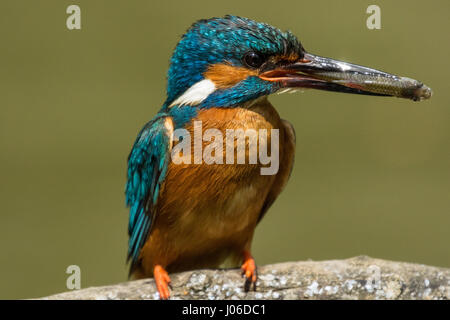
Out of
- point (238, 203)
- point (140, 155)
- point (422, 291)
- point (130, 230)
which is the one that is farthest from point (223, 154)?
point (422, 291)

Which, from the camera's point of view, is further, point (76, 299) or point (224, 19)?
point (224, 19)

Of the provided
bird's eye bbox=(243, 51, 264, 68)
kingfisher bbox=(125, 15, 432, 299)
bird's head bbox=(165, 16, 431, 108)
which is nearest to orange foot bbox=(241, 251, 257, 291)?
kingfisher bbox=(125, 15, 432, 299)

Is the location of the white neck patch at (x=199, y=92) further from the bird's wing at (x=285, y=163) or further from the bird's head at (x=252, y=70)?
the bird's wing at (x=285, y=163)

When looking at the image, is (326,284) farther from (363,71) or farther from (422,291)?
(363,71)

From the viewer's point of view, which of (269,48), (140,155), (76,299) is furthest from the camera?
(140,155)

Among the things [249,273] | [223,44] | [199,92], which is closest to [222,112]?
[199,92]

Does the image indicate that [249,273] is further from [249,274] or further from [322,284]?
[322,284]

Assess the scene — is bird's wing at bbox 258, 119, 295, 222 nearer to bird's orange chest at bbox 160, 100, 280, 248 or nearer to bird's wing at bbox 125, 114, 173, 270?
bird's orange chest at bbox 160, 100, 280, 248

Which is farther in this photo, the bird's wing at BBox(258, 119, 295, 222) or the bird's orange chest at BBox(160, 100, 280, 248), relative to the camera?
the bird's wing at BBox(258, 119, 295, 222)
